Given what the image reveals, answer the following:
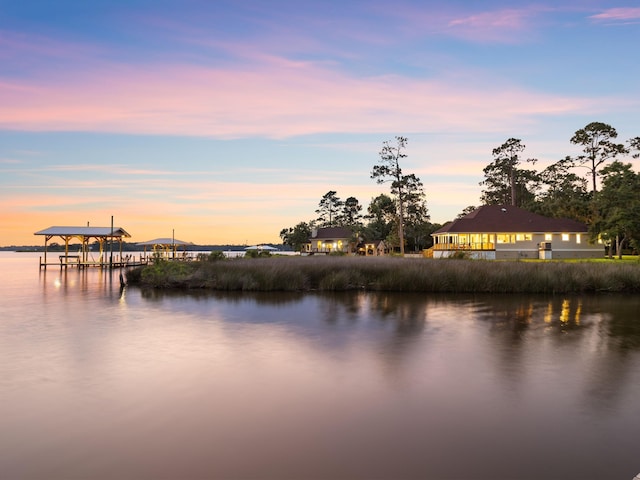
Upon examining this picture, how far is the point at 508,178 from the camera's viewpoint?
76.8 meters

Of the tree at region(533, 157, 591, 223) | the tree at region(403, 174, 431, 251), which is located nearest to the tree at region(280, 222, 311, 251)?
the tree at region(403, 174, 431, 251)

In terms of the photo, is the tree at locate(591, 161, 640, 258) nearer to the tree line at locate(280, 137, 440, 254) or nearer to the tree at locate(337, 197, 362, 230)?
the tree line at locate(280, 137, 440, 254)

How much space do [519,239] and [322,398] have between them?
47703 millimetres

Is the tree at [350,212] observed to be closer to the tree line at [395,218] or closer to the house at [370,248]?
the tree line at [395,218]

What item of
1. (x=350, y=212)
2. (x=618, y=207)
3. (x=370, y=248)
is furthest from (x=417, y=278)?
(x=350, y=212)

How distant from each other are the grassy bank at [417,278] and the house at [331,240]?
50136 mm

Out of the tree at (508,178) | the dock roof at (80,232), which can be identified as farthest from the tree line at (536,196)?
the dock roof at (80,232)

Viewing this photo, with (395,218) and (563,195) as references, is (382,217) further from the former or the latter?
(563,195)

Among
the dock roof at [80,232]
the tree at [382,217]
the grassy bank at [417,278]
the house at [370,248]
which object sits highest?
the tree at [382,217]

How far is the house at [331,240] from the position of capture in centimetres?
7961

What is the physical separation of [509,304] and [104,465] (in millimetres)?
18527

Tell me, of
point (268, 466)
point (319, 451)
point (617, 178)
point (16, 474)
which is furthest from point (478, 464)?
point (617, 178)

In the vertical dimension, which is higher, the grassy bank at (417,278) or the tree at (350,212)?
the tree at (350,212)

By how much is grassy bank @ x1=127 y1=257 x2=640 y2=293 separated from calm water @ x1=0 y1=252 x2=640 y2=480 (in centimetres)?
811
